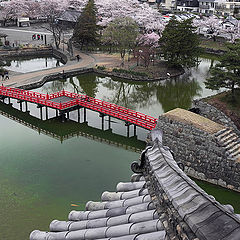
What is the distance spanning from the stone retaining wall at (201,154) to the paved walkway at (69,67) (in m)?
21.1

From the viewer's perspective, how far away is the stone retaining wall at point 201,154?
19.0 meters

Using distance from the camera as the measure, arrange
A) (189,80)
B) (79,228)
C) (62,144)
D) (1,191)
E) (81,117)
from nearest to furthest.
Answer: (79,228)
(1,191)
(62,144)
(81,117)
(189,80)

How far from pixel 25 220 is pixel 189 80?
30.0 meters

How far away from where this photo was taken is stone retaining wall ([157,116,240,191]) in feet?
62.5

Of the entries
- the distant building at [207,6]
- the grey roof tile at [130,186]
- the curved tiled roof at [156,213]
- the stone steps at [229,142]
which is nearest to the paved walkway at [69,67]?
the stone steps at [229,142]

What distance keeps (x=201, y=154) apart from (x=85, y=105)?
1148cm

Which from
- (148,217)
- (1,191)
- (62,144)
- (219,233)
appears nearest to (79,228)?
(148,217)

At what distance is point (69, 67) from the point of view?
44.2 m

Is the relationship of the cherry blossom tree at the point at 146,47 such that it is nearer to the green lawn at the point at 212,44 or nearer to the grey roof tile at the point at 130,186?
the green lawn at the point at 212,44

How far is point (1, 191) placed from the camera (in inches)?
734

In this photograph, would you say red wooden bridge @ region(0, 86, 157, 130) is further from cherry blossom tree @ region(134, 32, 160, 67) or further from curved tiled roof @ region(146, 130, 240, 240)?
curved tiled roof @ region(146, 130, 240, 240)

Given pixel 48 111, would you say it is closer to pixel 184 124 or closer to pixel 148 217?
pixel 184 124

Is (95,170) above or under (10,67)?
under

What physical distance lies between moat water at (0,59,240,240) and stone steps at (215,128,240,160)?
2126 millimetres
